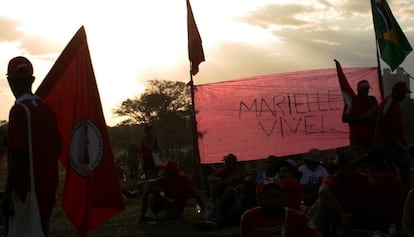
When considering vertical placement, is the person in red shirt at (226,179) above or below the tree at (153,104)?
below

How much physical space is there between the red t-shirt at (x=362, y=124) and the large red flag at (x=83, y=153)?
4.37m

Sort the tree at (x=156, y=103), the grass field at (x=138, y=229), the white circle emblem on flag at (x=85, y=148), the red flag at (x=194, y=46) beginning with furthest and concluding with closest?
the tree at (x=156, y=103)
the red flag at (x=194, y=46)
the grass field at (x=138, y=229)
the white circle emblem on flag at (x=85, y=148)

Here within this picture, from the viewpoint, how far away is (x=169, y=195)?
32.8 feet

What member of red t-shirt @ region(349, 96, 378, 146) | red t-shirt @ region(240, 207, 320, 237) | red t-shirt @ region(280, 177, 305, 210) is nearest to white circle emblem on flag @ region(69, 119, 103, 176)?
red t-shirt @ region(240, 207, 320, 237)

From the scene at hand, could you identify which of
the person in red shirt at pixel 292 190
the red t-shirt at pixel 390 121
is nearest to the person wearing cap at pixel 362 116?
the red t-shirt at pixel 390 121

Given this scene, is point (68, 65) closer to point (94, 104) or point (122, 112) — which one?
point (94, 104)

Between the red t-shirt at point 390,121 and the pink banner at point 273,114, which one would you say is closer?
the red t-shirt at point 390,121

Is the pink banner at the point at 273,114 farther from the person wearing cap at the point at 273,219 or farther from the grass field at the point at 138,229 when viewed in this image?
the person wearing cap at the point at 273,219

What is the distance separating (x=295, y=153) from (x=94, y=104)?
270 inches

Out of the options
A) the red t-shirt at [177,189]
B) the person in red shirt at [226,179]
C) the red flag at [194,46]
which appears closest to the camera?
the person in red shirt at [226,179]

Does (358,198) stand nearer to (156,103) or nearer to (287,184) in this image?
(287,184)

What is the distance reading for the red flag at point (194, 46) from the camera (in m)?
11.4

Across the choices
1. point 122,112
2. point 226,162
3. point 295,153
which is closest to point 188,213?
point 226,162

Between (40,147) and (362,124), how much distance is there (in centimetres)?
544
